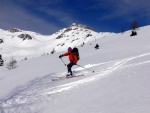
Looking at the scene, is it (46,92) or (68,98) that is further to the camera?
(46,92)

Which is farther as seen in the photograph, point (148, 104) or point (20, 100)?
point (20, 100)

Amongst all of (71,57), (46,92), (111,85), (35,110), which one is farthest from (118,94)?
(71,57)

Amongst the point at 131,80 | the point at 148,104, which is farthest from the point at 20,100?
the point at 148,104

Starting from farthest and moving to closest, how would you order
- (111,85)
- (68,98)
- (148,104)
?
(111,85), (68,98), (148,104)

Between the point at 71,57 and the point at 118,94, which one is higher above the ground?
the point at 71,57

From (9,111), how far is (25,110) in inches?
25.2

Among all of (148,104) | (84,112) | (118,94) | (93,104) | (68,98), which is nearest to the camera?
(148,104)

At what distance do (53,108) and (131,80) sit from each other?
376 centimetres

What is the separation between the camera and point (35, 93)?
1130 cm

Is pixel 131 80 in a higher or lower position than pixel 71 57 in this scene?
lower

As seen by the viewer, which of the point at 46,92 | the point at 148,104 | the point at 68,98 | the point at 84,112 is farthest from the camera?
the point at 46,92

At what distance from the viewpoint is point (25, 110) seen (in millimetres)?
8750

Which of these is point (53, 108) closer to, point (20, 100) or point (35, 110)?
point (35, 110)

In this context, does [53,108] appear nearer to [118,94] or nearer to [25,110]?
[25,110]
